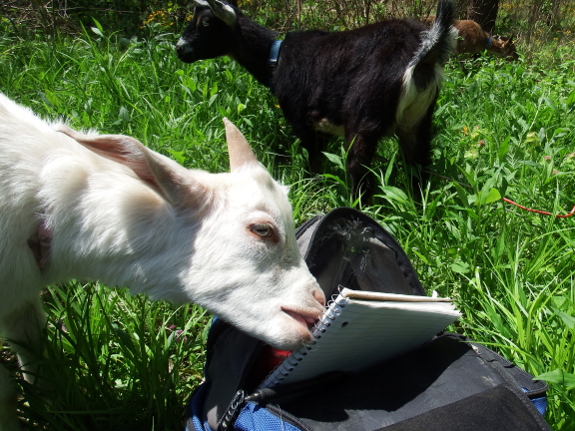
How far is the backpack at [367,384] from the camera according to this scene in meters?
1.41

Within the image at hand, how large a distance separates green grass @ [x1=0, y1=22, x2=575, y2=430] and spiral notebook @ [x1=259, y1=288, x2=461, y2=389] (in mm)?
386

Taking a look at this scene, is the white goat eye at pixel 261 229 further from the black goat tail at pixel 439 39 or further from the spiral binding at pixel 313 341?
the black goat tail at pixel 439 39

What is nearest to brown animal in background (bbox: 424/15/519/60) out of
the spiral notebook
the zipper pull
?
the spiral notebook

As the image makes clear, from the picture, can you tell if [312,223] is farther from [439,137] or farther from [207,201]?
[439,137]

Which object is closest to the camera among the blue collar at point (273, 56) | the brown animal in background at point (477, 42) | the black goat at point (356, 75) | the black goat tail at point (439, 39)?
Result: the black goat tail at point (439, 39)

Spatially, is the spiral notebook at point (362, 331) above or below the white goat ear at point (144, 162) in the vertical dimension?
below

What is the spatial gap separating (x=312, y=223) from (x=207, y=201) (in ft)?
2.06

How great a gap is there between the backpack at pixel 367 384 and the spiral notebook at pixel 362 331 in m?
0.05

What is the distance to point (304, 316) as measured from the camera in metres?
1.57

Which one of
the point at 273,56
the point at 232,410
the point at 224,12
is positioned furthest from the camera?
the point at 224,12

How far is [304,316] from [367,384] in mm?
337

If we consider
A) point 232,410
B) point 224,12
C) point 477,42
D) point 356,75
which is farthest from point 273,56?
point 477,42

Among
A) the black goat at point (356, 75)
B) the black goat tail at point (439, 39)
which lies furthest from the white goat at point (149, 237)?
the black goat tail at point (439, 39)

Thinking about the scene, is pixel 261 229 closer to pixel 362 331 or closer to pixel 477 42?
pixel 362 331
